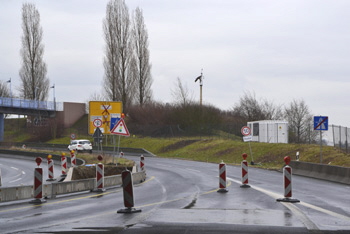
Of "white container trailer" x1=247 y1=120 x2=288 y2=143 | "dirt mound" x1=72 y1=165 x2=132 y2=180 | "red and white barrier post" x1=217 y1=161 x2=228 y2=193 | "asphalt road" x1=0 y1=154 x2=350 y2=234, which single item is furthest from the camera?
"white container trailer" x1=247 y1=120 x2=288 y2=143

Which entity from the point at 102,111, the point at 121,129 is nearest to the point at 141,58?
the point at 102,111

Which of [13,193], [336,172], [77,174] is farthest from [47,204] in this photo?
[336,172]

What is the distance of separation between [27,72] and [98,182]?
2763 inches

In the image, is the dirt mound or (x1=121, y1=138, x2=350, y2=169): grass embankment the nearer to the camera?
the dirt mound

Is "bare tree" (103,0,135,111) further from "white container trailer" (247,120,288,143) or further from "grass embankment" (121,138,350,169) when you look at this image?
"white container trailer" (247,120,288,143)

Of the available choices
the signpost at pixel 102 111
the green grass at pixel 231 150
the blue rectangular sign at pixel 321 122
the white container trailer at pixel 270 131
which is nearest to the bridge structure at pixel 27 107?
the green grass at pixel 231 150

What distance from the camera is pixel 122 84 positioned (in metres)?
77.0

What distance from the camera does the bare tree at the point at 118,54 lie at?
251 ft

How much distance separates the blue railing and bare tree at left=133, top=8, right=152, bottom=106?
17521mm

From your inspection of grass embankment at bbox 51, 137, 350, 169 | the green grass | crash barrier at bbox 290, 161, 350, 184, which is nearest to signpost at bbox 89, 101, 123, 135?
grass embankment at bbox 51, 137, 350, 169

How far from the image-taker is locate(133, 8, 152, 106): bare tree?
256 feet

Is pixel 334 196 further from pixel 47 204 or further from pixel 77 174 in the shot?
pixel 77 174

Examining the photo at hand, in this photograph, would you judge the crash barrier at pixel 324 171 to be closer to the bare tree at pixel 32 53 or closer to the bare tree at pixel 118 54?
the bare tree at pixel 118 54

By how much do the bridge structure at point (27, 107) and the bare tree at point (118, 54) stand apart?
13739mm
